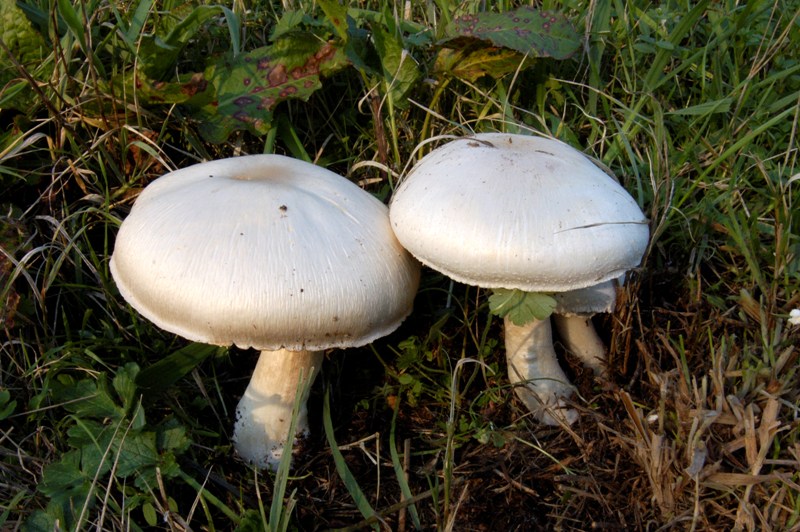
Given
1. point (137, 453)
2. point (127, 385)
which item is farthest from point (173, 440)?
point (127, 385)

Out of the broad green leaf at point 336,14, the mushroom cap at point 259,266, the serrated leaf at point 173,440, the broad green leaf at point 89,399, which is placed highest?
the broad green leaf at point 336,14

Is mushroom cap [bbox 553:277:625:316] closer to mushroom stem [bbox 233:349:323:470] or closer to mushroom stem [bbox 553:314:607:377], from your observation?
mushroom stem [bbox 553:314:607:377]

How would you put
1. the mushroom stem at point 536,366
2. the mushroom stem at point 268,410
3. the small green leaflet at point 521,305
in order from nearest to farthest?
the small green leaflet at point 521,305 < the mushroom stem at point 268,410 < the mushroom stem at point 536,366

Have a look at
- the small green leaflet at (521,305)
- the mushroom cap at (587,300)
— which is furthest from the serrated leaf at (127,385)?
the mushroom cap at (587,300)

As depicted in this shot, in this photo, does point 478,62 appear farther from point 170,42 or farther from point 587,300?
point 170,42

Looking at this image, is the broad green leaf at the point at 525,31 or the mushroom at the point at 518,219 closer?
the mushroom at the point at 518,219

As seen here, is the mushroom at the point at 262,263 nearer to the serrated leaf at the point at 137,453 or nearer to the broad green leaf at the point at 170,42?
the serrated leaf at the point at 137,453
